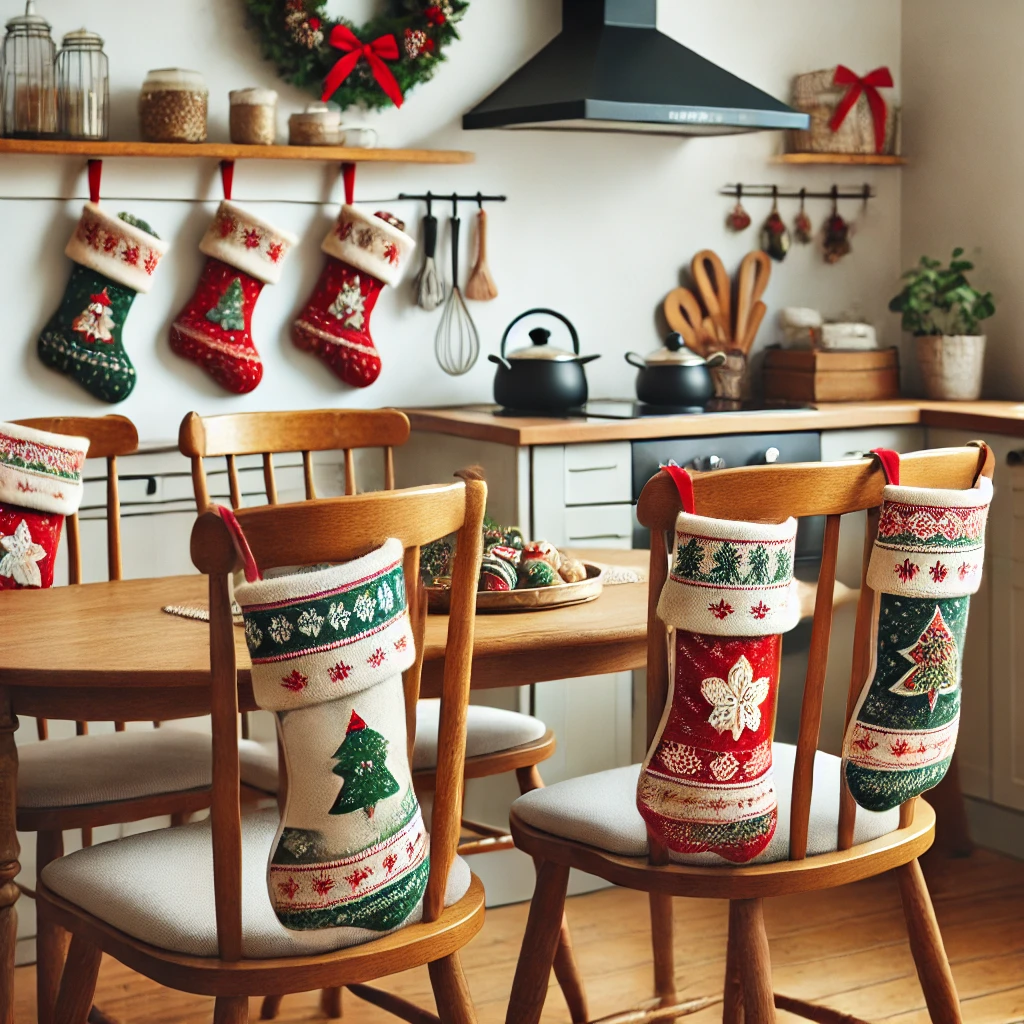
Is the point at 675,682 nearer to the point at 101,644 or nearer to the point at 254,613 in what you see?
the point at 254,613

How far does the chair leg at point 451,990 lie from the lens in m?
1.62

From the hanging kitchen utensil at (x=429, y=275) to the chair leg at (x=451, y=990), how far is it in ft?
Answer: 6.66

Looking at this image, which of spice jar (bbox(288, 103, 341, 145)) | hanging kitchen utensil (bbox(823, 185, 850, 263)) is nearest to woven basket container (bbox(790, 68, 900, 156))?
hanging kitchen utensil (bbox(823, 185, 850, 263))

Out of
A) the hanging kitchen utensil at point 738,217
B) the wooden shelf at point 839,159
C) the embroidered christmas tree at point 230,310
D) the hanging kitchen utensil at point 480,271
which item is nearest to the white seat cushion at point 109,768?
the embroidered christmas tree at point 230,310

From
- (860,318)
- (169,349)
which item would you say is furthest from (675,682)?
(860,318)

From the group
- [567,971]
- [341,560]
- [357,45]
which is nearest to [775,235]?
[357,45]

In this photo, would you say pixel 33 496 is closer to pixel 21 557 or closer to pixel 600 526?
pixel 21 557

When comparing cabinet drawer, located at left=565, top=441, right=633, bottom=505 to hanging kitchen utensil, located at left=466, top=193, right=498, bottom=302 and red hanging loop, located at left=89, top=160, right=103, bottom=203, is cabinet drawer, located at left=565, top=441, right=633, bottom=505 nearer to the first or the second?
hanging kitchen utensil, located at left=466, top=193, right=498, bottom=302

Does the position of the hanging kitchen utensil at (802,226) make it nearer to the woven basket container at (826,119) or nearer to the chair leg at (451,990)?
the woven basket container at (826,119)

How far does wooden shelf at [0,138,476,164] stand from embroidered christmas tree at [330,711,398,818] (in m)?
1.88

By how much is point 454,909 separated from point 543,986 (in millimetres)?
251

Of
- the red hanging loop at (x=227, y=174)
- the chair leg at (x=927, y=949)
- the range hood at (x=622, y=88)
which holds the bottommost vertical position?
the chair leg at (x=927, y=949)

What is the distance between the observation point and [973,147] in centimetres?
367

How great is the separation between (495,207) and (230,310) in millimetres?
707
